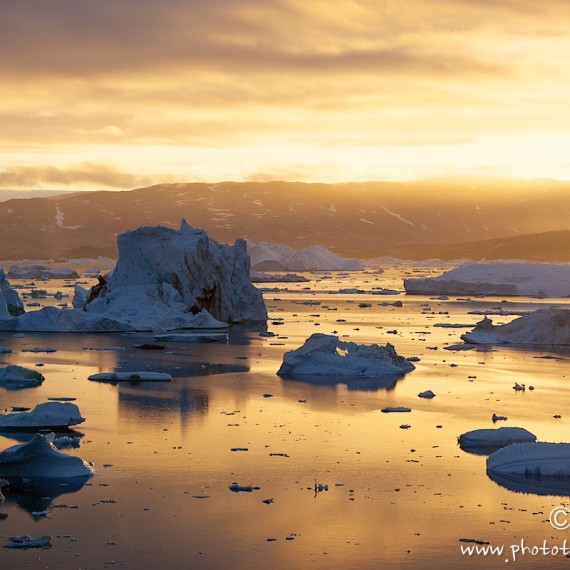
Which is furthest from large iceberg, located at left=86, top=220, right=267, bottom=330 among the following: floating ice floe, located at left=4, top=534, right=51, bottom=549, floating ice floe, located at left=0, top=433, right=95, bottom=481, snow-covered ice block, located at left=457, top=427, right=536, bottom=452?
floating ice floe, located at left=4, top=534, right=51, bottom=549

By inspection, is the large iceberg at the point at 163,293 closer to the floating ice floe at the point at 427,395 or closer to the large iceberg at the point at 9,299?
the large iceberg at the point at 9,299

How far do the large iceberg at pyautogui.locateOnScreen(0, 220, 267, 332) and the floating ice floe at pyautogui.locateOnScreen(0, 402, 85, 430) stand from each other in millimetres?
9412

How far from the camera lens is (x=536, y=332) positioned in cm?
1795

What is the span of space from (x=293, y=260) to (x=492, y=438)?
53.5 m

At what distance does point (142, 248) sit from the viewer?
21172 millimetres

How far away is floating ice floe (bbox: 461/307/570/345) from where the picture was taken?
17750 mm

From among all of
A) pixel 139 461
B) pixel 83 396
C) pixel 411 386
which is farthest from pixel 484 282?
pixel 139 461

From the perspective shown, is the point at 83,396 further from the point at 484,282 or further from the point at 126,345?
the point at 484,282

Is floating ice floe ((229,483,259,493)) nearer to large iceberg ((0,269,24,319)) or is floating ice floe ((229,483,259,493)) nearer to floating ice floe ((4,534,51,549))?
floating ice floe ((4,534,51,549))

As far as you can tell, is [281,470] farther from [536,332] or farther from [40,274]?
[40,274]

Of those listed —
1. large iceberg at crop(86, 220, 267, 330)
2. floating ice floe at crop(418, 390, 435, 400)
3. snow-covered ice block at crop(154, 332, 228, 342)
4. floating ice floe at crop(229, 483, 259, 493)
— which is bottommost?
snow-covered ice block at crop(154, 332, 228, 342)

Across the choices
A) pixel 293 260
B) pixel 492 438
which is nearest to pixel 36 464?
pixel 492 438

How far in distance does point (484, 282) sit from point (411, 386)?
23.4m

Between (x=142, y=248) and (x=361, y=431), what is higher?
(x=142, y=248)
